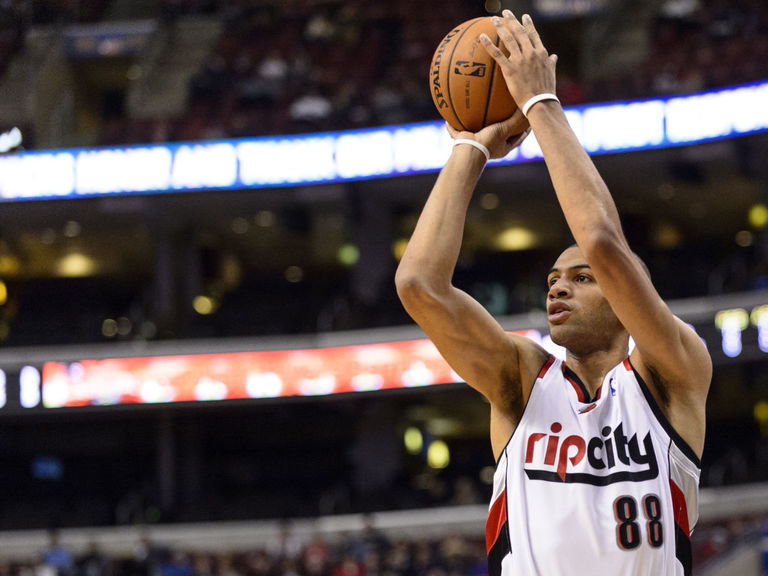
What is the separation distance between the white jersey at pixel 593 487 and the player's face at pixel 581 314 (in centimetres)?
9

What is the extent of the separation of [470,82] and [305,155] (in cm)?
1925

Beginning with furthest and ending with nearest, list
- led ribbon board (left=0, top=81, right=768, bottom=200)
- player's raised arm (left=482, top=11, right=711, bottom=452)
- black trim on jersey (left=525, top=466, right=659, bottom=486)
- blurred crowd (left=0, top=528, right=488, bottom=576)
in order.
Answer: led ribbon board (left=0, top=81, right=768, bottom=200) < blurred crowd (left=0, top=528, right=488, bottom=576) < black trim on jersey (left=525, top=466, right=659, bottom=486) < player's raised arm (left=482, top=11, right=711, bottom=452)

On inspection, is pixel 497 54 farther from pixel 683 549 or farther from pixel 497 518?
pixel 683 549

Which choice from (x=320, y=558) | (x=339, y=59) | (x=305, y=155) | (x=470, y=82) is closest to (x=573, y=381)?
(x=470, y=82)

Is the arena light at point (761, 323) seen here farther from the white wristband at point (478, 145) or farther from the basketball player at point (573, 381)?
the white wristband at point (478, 145)

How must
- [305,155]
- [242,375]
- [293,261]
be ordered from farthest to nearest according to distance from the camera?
[293,261] < [305,155] < [242,375]

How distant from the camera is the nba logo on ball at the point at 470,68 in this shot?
9.96 ft

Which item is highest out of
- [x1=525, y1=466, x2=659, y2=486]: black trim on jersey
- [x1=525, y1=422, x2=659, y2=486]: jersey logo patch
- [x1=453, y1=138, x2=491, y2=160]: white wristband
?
[x1=453, y1=138, x2=491, y2=160]: white wristband

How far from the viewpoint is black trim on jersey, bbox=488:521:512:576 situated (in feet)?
9.27

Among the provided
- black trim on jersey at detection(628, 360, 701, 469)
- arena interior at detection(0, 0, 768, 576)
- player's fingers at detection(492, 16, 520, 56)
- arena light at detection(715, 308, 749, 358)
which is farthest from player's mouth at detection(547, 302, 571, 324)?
arena light at detection(715, 308, 749, 358)

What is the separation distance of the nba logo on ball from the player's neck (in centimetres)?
69

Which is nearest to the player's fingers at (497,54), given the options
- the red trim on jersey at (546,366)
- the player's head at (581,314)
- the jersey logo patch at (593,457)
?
the player's head at (581,314)

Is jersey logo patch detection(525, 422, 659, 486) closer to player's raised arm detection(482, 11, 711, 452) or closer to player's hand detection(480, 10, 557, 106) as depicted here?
player's raised arm detection(482, 11, 711, 452)

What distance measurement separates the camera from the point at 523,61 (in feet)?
9.25
